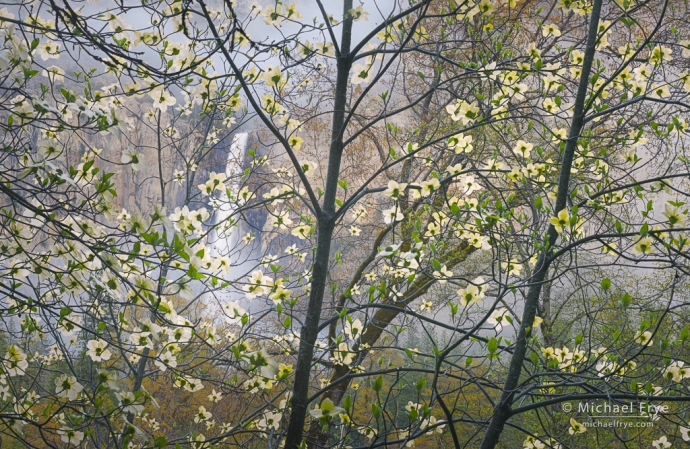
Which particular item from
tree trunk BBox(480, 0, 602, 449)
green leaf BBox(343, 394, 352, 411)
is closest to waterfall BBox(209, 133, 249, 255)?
green leaf BBox(343, 394, 352, 411)

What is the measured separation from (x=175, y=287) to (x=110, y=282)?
17 cm

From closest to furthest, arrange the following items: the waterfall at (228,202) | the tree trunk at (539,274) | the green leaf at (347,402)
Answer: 1. the green leaf at (347,402)
2. the tree trunk at (539,274)
3. the waterfall at (228,202)

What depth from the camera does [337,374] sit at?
5.03 m

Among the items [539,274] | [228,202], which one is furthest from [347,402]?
[228,202]

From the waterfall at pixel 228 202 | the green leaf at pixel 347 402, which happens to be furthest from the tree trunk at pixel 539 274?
the waterfall at pixel 228 202

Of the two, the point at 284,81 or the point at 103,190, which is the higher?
the point at 284,81

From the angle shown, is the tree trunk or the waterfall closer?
the tree trunk

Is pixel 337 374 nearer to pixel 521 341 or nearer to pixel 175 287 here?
pixel 521 341

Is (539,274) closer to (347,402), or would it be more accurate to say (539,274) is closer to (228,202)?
(347,402)

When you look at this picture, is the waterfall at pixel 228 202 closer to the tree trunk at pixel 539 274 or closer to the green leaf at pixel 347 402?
the green leaf at pixel 347 402

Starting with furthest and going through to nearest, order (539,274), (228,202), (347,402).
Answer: (228,202)
(539,274)
(347,402)

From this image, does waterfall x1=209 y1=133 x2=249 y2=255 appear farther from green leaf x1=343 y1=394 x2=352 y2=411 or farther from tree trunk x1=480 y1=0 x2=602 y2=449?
tree trunk x1=480 y1=0 x2=602 y2=449

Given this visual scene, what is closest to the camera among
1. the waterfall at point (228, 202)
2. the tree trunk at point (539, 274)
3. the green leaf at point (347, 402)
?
the green leaf at point (347, 402)

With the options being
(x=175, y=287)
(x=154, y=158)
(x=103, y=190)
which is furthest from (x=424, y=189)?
(x=154, y=158)
